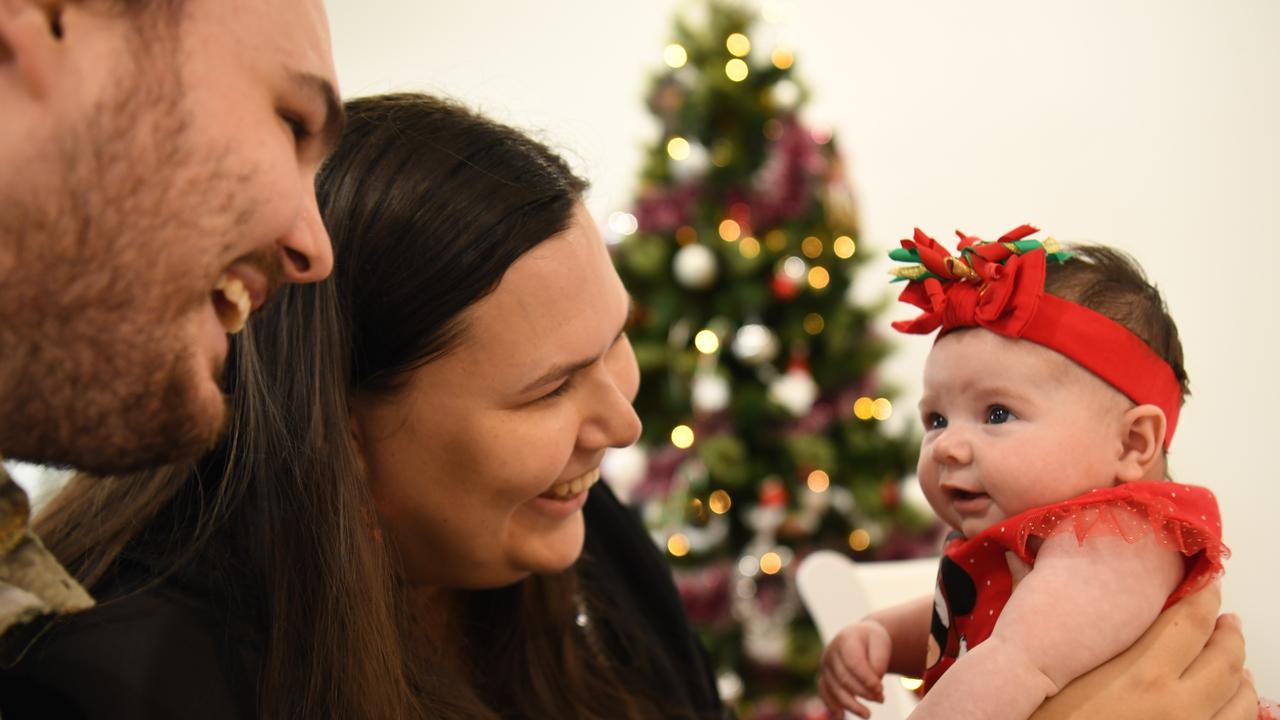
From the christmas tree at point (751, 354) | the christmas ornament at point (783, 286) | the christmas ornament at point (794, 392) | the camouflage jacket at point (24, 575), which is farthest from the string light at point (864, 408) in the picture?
the camouflage jacket at point (24, 575)

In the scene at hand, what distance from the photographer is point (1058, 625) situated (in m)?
1.06

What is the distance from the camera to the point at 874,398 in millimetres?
3211

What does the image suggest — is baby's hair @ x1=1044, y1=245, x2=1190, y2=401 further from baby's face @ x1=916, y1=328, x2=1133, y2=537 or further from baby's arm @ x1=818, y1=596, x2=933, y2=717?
baby's arm @ x1=818, y1=596, x2=933, y2=717

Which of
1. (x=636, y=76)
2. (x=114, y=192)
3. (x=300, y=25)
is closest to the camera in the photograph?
(x=114, y=192)

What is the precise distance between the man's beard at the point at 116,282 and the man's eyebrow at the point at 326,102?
0.12 metres

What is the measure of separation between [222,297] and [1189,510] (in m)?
1.03

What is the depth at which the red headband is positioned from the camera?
45.8 inches

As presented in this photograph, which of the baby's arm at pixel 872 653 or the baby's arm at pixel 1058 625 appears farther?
the baby's arm at pixel 872 653

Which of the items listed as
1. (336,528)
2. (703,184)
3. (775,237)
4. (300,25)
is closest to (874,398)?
(775,237)

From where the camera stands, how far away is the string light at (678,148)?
3.18 metres

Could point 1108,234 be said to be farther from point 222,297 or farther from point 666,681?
point 222,297

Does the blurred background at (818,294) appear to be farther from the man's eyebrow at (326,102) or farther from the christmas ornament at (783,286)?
the man's eyebrow at (326,102)

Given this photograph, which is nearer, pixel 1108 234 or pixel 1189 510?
pixel 1189 510

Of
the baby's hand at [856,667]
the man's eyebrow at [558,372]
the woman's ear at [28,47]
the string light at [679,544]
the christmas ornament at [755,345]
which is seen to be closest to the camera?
the woman's ear at [28,47]
